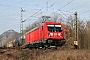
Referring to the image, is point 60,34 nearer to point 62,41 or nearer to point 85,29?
point 62,41

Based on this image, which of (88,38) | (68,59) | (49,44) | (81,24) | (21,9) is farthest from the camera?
(81,24)

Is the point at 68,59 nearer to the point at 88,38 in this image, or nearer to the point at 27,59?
the point at 27,59

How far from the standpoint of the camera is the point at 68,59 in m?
12.7

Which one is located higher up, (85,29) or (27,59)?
(85,29)

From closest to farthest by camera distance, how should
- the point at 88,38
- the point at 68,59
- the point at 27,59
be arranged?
1. the point at 68,59
2. the point at 27,59
3. the point at 88,38

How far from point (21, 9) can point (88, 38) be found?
15.1 m

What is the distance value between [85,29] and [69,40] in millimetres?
4528

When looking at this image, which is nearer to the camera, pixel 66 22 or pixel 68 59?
pixel 68 59

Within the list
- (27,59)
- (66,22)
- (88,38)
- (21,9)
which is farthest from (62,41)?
(66,22)

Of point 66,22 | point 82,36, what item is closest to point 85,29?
point 82,36

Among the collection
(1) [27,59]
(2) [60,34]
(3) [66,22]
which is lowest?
(1) [27,59]

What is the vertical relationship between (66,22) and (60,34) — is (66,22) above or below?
above

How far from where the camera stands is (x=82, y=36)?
144ft

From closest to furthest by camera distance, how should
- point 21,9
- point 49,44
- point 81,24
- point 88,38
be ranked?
point 49,44 < point 88,38 < point 21,9 < point 81,24
